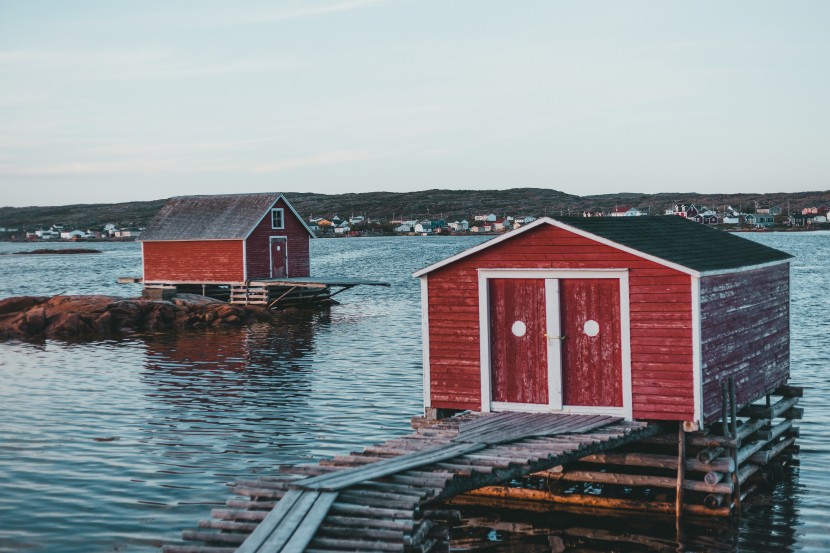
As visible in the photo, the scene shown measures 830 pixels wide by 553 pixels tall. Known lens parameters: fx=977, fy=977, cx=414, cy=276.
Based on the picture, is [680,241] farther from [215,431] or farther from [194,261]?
[194,261]

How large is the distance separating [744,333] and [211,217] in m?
37.0

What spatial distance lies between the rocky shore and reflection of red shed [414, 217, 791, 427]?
27.5 metres

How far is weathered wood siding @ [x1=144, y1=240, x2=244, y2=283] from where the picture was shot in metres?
48.0

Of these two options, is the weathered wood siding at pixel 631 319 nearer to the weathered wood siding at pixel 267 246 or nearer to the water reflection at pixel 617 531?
the water reflection at pixel 617 531

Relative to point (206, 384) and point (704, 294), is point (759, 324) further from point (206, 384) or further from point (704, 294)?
point (206, 384)

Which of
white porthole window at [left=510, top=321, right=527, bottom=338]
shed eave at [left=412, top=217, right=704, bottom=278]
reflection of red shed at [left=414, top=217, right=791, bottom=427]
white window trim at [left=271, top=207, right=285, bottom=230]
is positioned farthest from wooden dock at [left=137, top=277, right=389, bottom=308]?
white porthole window at [left=510, top=321, right=527, bottom=338]

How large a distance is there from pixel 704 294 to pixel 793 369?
15033 millimetres

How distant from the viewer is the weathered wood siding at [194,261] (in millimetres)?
48000

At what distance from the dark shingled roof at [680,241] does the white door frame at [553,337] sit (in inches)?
27.8

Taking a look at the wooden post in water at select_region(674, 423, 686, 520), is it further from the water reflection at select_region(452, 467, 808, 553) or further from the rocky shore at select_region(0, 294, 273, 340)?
the rocky shore at select_region(0, 294, 273, 340)

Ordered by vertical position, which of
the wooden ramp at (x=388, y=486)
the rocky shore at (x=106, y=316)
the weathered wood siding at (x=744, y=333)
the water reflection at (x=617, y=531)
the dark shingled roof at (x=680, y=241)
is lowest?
the water reflection at (x=617, y=531)

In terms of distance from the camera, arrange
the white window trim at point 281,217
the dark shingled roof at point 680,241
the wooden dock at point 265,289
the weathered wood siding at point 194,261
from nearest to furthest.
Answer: the dark shingled roof at point 680,241
the wooden dock at point 265,289
the weathered wood siding at point 194,261
the white window trim at point 281,217

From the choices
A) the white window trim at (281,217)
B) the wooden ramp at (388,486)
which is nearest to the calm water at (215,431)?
the wooden ramp at (388,486)

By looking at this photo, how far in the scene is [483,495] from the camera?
50.9 ft
